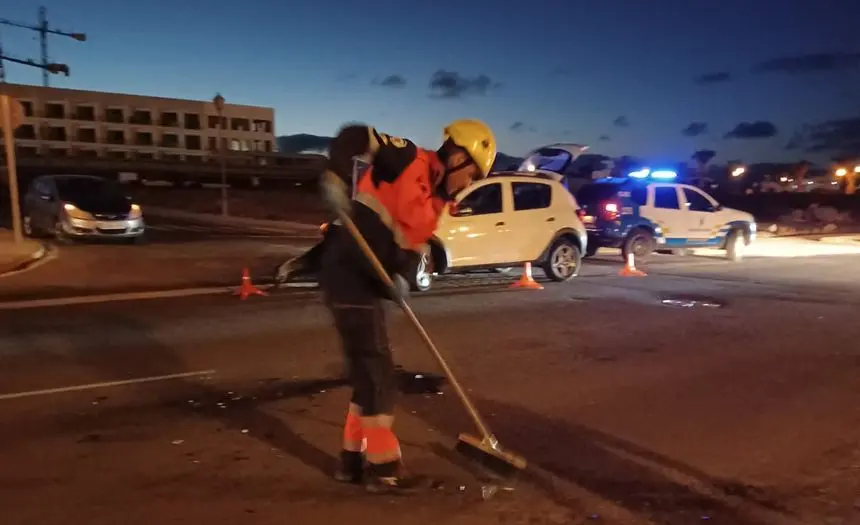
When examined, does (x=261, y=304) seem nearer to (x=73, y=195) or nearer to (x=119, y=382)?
(x=119, y=382)

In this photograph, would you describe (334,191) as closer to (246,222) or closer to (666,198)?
(666,198)

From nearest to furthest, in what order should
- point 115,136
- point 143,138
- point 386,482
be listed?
point 386,482 → point 115,136 → point 143,138

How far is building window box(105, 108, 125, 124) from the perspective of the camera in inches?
3108

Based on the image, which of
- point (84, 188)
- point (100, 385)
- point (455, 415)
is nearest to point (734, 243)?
point (455, 415)

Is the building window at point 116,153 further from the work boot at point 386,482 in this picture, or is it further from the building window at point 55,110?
the work boot at point 386,482

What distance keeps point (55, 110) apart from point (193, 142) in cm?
1380

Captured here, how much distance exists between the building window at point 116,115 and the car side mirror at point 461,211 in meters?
74.7

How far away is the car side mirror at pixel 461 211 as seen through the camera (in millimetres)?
12656

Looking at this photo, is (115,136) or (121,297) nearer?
(121,297)

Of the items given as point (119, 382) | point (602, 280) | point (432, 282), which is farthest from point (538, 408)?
point (602, 280)

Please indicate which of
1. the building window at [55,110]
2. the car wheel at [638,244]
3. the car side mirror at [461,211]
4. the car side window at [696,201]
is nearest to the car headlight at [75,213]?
the car side mirror at [461,211]

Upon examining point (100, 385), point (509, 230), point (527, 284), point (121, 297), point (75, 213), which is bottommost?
point (100, 385)

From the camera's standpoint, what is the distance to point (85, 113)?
77.4 metres

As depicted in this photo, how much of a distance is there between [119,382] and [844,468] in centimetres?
567
